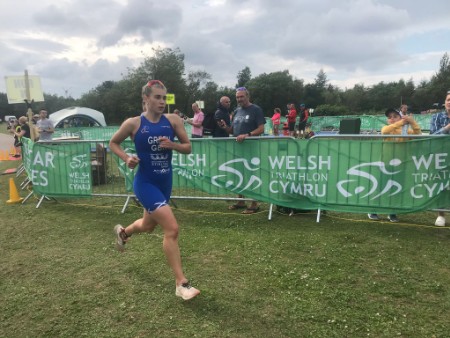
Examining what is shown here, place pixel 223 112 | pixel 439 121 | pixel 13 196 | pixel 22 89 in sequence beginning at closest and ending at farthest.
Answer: pixel 439 121 < pixel 13 196 < pixel 223 112 < pixel 22 89

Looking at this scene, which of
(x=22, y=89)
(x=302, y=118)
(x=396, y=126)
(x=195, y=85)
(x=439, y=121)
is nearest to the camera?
(x=439, y=121)

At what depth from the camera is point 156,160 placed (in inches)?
145

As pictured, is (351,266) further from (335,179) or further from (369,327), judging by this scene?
(335,179)

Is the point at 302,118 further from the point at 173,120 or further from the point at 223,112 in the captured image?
the point at 173,120

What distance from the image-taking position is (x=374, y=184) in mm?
5539

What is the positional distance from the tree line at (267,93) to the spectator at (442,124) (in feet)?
178

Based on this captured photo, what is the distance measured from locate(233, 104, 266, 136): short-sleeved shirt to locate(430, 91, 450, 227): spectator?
9.51ft

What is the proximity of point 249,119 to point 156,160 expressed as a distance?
3.26 meters

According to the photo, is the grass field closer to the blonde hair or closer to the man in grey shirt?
the blonde hair

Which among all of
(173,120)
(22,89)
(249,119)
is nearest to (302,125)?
(249,119)

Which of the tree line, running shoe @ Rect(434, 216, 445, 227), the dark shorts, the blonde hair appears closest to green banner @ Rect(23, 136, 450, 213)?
running shoe @ Rect(434, 216, 445, 227)

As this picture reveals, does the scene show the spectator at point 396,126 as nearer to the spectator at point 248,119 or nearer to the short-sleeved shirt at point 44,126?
the spectator at point 248,119

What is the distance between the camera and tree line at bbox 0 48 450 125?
218 ft

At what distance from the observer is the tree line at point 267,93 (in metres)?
66.6
